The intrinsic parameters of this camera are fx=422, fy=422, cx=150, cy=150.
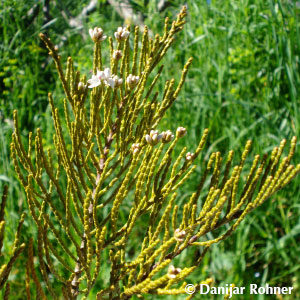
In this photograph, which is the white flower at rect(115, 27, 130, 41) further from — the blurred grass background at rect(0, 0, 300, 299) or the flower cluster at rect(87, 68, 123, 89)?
the blurred grass background at rect(0, 0, 300, 299)

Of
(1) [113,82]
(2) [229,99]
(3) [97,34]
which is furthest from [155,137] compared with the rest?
(2) [229,99]

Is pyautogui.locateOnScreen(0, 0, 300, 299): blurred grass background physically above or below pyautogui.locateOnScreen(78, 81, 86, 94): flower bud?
below

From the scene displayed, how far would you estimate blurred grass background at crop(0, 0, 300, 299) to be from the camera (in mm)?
2453

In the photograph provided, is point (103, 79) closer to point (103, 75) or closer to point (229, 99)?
point (103, 75)

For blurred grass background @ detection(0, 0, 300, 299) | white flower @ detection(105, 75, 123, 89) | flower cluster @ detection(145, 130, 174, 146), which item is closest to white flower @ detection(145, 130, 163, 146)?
flower cluster @ detection(145, 130, 174, 146)

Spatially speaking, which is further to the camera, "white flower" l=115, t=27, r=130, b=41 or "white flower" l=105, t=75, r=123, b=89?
"white flower" l=115, t=27, r=130, b=41

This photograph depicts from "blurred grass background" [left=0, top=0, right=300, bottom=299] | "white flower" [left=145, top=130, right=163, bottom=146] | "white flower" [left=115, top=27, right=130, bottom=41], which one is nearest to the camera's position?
"white flower" [left=145, top=130, right=163, bottom=146]

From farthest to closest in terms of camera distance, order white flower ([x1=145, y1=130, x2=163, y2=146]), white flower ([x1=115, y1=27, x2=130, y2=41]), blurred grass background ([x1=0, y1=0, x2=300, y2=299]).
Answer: blurred grass background ([x1=0, y1=0, x2=300, y2=299]), white flower ([x1=115, y1=27, x2=130, y2=41]), white flower ([x1=145, y1=130, x2=163, y2=146])

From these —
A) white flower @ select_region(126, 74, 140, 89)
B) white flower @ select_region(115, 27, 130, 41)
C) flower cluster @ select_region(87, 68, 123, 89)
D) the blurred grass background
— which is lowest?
the blurred grass background

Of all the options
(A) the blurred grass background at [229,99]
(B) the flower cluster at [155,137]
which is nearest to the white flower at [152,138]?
(B) the flower cluster at [155,137]

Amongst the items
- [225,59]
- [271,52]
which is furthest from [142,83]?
[271,52]

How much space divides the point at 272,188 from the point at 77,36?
3.20 m

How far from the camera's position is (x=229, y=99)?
270 cm

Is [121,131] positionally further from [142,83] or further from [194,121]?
[194,121]
